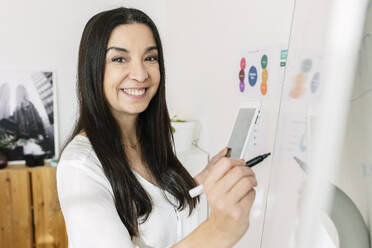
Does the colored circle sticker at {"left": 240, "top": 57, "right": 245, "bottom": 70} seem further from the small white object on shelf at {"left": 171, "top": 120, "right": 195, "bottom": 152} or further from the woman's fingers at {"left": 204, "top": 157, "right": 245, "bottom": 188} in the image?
the woman's fingers at {"left": 204, "top": 157, "right": 245, "bottom": 188}

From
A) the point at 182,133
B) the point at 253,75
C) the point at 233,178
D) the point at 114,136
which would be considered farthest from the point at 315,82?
the point at 182,133

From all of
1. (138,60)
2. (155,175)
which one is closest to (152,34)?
(138,60)

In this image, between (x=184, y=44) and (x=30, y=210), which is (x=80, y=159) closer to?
(x=184, y=44)

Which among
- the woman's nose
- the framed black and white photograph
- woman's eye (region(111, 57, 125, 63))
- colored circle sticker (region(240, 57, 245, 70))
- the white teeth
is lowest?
the framed black and white photograph

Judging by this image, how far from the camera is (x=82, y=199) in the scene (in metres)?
0.59

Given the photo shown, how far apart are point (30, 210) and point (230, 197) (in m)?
1.80

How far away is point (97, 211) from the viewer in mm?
580

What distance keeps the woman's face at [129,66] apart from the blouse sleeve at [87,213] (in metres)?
0.25

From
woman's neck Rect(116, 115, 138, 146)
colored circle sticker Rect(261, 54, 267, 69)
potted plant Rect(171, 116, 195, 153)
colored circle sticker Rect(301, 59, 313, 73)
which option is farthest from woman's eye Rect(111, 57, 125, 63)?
potted plant Rect(171, 116, 195, 153)

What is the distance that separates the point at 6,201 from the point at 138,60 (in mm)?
1500

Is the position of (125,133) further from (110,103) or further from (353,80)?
(353,80)

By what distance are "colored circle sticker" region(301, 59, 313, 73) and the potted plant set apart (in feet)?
4.39

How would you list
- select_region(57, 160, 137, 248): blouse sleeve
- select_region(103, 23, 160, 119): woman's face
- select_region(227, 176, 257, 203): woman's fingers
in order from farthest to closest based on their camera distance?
select_region(103, 23, 160, 119): woman's face < select_region(57, 160, 137, 248): blouse sleeve < select_region(227, 176, 257, 203): woman's fingers

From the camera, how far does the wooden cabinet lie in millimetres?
1788
